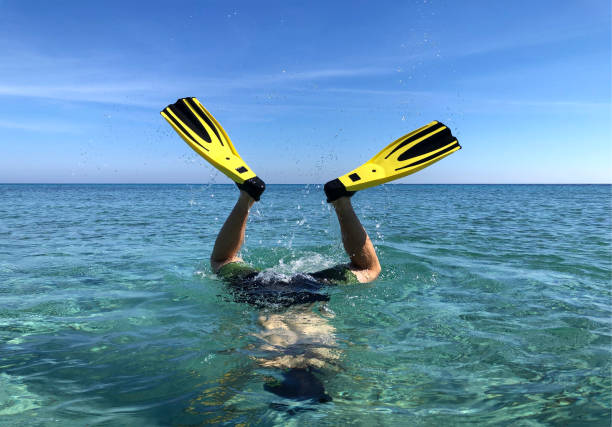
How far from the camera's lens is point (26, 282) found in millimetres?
5801

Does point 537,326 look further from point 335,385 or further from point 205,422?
point 205,422

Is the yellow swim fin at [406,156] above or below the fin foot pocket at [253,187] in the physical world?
above

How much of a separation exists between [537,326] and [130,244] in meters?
8.28

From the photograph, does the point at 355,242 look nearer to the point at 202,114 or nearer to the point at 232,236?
the point at 232,236

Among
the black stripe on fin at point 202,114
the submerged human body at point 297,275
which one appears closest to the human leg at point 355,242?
the submerged human body at point 297,275

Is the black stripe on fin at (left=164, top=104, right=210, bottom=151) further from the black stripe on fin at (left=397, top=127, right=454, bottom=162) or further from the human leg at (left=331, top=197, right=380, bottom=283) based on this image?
the black stripe on fin at (left=397, top=127, right=454, bottom=162)

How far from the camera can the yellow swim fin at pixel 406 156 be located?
523 cm

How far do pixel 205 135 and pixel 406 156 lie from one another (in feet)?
9.51

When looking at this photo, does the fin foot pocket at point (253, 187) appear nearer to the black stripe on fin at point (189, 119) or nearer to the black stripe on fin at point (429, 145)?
the black stripe on fin at point (189, 119)

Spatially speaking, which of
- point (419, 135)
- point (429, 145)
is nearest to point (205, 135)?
point (419, 135)

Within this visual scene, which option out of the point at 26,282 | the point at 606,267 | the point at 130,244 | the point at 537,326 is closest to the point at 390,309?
the point at 537,326

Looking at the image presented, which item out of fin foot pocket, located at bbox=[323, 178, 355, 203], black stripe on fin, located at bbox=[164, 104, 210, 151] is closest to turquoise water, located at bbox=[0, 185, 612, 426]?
fin foot pocket, located at bbox=[323, 178, 355, 203]

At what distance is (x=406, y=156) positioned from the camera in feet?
18.3

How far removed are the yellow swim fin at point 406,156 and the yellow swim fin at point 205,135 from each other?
1.44 meters
